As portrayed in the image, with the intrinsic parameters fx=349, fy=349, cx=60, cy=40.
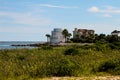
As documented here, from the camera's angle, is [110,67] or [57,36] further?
[57,36]

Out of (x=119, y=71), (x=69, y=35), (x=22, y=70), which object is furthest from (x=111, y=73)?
(x=69, y=35)

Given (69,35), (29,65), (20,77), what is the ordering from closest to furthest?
(20,77) < (29,65) < (69,35)

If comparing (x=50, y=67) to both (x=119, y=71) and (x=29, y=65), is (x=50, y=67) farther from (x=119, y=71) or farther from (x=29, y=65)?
(x=119, y=71)

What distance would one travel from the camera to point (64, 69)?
55.2 feet

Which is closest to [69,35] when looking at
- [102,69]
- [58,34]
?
[58,34]

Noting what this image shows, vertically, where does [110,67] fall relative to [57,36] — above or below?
below

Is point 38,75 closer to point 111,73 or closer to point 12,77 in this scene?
point 12,77

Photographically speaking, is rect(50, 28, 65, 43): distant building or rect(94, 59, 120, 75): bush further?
rect(50, 28, 65, 43): distant building

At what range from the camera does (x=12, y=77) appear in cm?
1512

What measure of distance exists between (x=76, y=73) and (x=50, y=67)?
1292 millimetres

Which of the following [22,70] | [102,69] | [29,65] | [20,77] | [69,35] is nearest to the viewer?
[20,77]

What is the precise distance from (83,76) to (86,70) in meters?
1.33

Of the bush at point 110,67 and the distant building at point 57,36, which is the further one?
the distant building at point 57,36

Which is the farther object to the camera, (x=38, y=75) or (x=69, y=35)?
(x=69, y=35)
